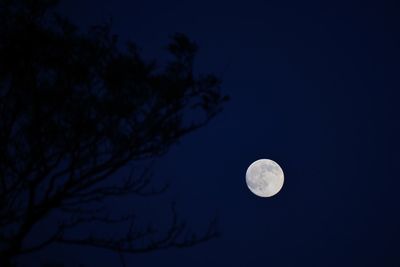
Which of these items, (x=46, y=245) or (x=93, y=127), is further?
(x=93, y=127)

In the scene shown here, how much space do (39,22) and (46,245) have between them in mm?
3510

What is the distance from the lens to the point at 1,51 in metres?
6.11

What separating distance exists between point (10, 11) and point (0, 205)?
3.12 meters

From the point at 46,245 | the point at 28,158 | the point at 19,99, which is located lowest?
the point at 46,245

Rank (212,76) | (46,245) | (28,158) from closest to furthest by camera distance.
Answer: (46,245), (28,158), (212,76)

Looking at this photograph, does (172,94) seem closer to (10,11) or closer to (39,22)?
(39,22)

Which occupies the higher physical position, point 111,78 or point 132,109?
Answer: point 111,78

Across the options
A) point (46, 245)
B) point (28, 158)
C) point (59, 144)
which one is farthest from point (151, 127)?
point (46, 245)

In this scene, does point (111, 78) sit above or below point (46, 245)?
above

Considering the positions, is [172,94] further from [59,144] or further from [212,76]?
[59,144]

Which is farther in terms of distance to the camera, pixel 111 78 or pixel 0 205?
pixel 111 78

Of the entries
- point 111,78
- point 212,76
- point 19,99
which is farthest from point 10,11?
point 212,76

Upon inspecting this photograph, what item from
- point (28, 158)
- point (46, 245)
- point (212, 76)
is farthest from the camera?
point (212, 76)

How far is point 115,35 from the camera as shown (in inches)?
262
